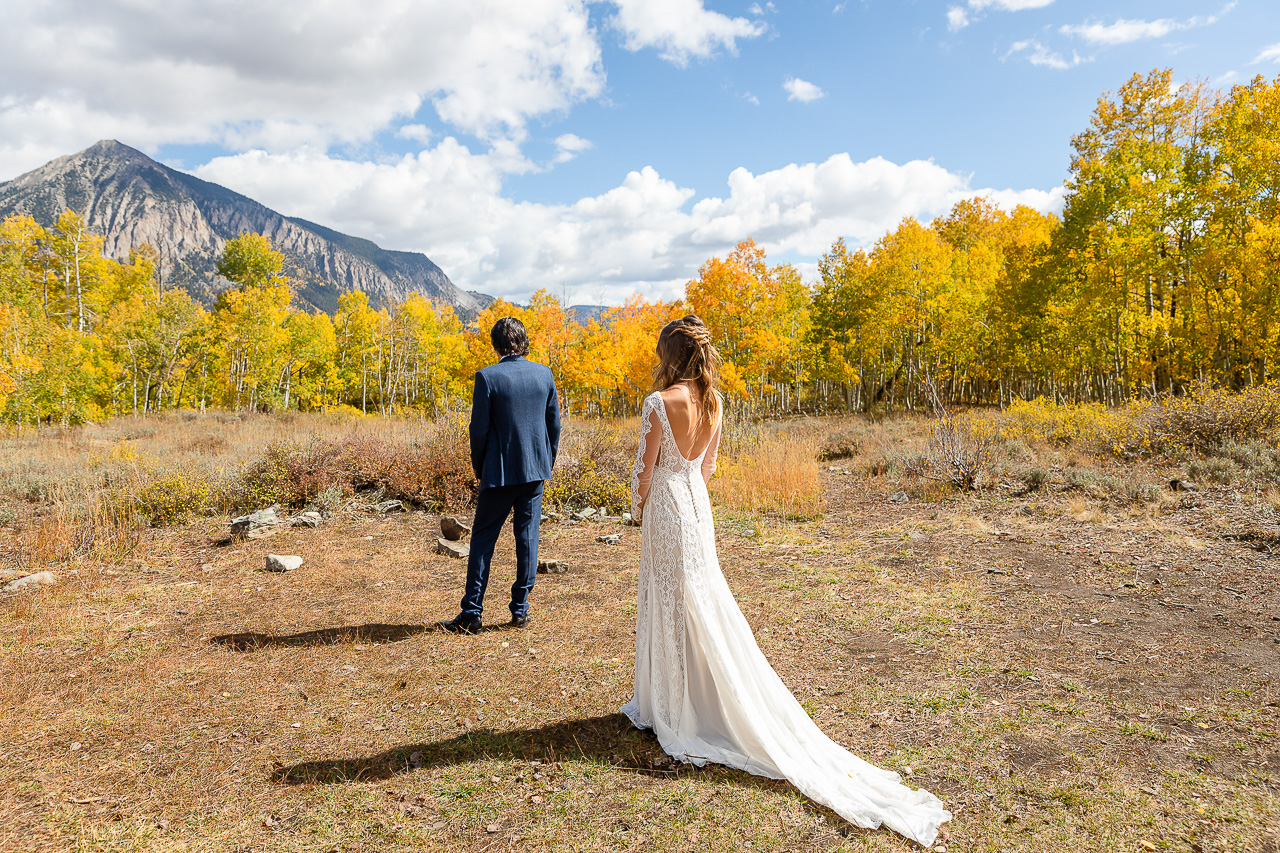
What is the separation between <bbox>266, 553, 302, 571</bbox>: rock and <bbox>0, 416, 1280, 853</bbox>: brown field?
125mm

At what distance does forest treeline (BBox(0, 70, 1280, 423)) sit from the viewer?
16266 millimetres

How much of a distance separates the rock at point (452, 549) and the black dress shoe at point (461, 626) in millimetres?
2295

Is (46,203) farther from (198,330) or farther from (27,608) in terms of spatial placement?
(27,608)

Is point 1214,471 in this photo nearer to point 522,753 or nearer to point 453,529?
point 522,753

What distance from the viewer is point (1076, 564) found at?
20.8 ft

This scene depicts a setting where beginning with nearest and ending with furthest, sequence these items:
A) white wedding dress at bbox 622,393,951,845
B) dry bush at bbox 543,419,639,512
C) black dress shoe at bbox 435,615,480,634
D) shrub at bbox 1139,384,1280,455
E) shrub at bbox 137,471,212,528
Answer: white wedding dress at bbox 622,393,951,845, black dress shoe at bbox 435,615,480,634, shrub at bbox 137,471,212,528, dry bush at bbox 543,419,639,512, shrub at bbox 1139,384,1280,455

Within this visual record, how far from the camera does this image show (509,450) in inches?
180

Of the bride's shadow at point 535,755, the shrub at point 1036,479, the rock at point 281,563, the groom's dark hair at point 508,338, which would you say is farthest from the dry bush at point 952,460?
the rock at point 281,563

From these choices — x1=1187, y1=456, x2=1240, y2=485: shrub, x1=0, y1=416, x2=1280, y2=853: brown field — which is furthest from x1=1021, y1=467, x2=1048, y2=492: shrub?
x1=1187, y1=456, x2=1240, y2=485: shrub

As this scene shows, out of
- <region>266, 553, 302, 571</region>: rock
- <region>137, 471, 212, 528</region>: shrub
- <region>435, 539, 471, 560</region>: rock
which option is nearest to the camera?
<region>266, 553, 302, 571</region>: rock

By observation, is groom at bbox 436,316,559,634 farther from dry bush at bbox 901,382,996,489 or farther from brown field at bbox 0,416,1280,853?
dry bush at bbox 901,382,996,489

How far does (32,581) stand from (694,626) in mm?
7023

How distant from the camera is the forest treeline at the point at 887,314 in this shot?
640 inches

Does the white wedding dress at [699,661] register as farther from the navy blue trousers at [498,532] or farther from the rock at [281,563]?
the rock at [281,563]
